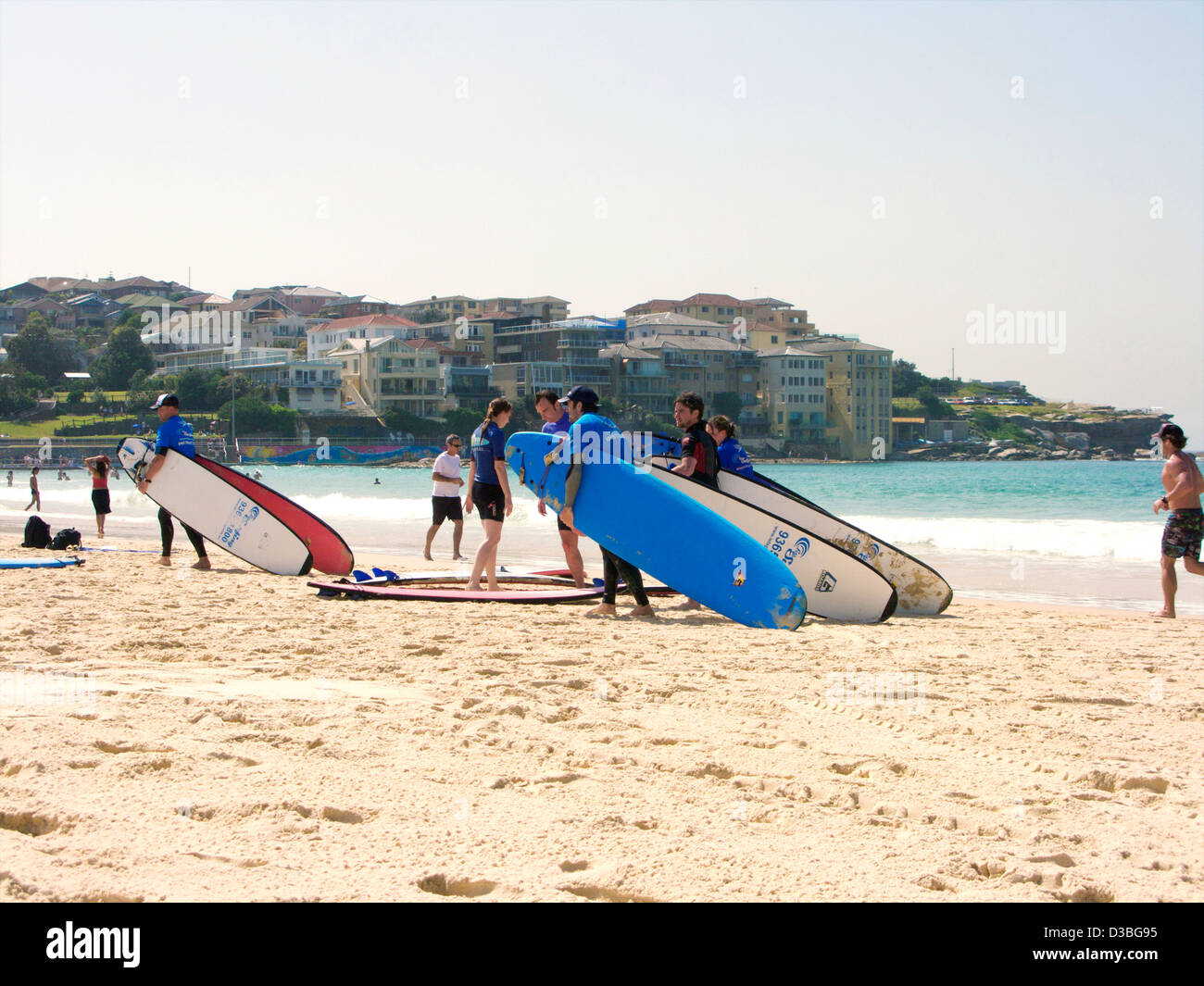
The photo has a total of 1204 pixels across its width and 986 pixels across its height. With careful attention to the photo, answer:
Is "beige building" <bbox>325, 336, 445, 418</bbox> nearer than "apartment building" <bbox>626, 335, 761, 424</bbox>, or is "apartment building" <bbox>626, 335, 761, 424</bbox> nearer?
"beige building" <bbox>325, 336, 445, 418</bbox>

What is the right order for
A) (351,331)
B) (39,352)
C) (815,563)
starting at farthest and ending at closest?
1. (39,352)
2. (351,331)
3. (815,563)

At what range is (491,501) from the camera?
303 inches

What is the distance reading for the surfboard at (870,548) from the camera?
25.0 ft

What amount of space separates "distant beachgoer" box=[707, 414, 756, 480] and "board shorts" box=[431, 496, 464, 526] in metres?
3.93

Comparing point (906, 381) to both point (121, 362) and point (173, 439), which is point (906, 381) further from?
point (173, 439)

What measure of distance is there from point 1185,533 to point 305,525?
7088 millimetres

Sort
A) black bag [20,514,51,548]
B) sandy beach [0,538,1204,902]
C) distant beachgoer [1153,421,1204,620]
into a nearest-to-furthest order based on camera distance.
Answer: sandy beach [0,538,1204,902] → distant beachgoer [1153,421,1204,620] → black bag [20,514,51,548]

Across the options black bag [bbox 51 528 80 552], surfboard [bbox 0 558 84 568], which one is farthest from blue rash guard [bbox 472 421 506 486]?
black bag [bbox 51 528 80 552]

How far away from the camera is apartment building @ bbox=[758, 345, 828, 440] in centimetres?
9506

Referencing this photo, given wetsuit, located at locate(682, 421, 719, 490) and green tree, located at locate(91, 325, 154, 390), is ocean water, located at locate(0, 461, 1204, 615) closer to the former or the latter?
wetsuit, located at locate(682, 421, 719, 490)

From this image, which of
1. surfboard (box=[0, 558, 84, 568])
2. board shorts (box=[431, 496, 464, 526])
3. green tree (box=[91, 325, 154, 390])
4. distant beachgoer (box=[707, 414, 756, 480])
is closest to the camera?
distant beachgoer (box=[707, 414, 756, 480])

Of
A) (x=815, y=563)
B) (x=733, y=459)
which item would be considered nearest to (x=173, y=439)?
(x=733, y=459)
